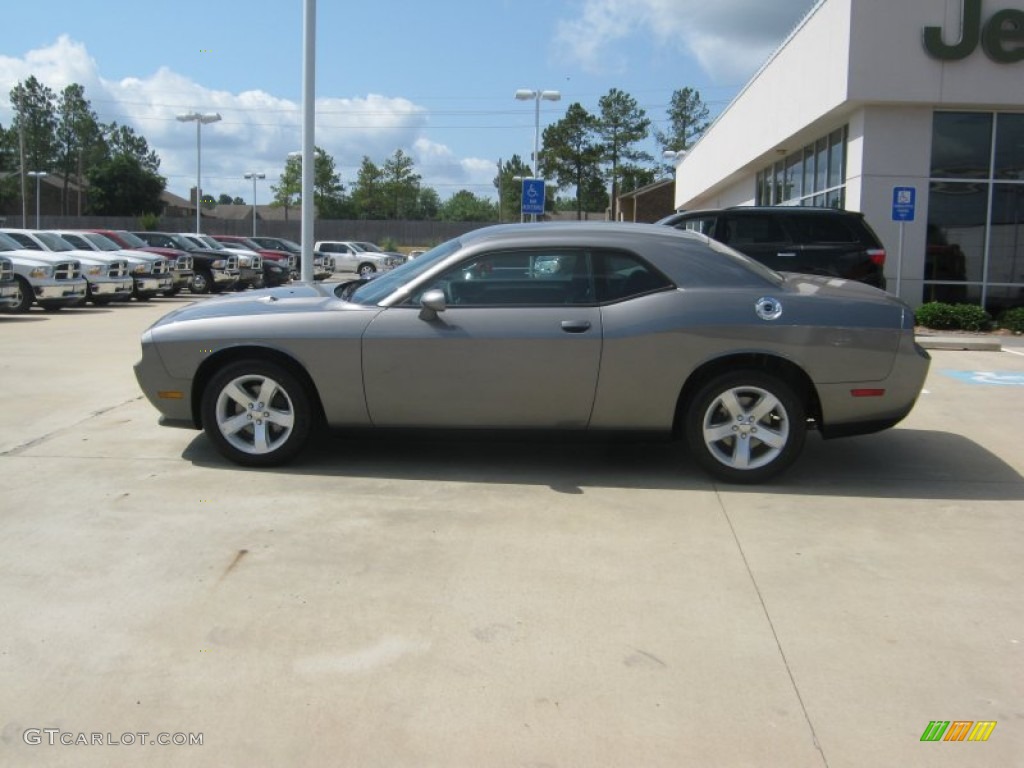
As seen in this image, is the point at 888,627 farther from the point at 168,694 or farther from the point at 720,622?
the point at 168,694

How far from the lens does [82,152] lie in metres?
94.6

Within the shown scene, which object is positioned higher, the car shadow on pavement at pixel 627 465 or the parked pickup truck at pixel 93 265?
the parked pickup truck at pixel 93 265

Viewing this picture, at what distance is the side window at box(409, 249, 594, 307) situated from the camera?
232 inches

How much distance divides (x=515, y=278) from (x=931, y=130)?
1379 cm

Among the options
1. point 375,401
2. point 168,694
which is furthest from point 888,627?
point 375,401

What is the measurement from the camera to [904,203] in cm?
1521

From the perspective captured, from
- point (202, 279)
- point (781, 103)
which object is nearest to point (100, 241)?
point (202, 279)

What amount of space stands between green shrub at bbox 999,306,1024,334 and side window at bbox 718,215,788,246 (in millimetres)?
6505

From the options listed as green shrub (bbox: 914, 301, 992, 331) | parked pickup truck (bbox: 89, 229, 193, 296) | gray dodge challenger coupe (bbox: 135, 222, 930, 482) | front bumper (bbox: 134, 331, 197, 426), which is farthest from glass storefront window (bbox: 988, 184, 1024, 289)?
parked pickup truck (bbox: 89, 229, 193, 296)

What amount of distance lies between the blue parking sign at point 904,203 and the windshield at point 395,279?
1118cm

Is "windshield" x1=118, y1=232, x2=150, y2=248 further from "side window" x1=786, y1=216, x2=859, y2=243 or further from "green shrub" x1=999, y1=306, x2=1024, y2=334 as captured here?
"green shrub" x1=999, y1=306, x2=1024, y2=334

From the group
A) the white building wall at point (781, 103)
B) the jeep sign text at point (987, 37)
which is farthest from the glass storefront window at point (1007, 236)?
the white building wall at point (781, 103)

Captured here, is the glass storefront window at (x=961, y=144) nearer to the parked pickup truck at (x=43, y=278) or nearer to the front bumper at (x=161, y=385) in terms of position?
the front bumper at (x=161, y=385)

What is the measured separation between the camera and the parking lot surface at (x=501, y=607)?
308cm
